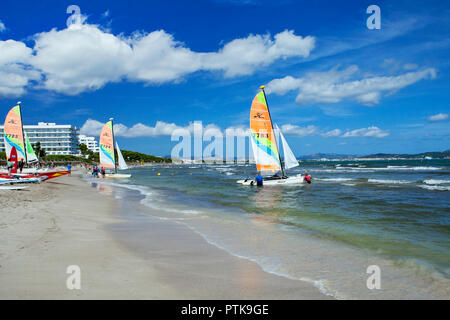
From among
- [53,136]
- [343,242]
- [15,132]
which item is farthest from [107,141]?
[53,136]

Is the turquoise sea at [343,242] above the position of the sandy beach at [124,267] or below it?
below

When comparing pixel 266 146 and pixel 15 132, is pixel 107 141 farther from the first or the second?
pixel 266 146

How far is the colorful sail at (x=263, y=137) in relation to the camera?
35.3 meters

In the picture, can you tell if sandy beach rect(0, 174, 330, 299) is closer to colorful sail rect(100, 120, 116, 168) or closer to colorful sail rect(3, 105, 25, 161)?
colorful sail rect(3, 105, 25, 161)

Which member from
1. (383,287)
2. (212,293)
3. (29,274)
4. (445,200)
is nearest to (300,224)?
(383,287)

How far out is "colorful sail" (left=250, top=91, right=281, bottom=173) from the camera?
35312 mm

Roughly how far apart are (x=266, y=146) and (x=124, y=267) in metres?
30.8

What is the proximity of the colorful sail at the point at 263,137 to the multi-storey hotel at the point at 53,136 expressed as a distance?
156344 mm

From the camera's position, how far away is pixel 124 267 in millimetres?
6941

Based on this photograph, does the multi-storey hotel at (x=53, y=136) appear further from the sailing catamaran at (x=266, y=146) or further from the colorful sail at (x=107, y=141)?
the sailing catamaran at (x=266, y=146)

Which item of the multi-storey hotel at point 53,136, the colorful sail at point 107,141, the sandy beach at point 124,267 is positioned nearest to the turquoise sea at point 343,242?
the sandy beach at point 124,267

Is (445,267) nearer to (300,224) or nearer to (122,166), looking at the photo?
(300,224)

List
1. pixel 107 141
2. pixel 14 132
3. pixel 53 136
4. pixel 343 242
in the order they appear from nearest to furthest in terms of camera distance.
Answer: pixel 343 242
pixel 14 132
pixel 107 141
pixel 53 136
